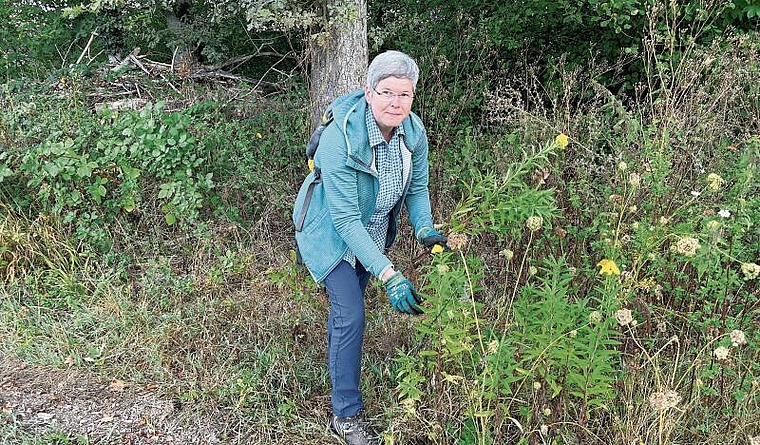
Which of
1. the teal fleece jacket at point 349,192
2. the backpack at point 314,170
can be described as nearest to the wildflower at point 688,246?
the teal fleece jacket at point 349,192

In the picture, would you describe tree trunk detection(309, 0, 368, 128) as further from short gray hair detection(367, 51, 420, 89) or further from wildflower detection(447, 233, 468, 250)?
wildflower detection(447, 233, 468, 250)

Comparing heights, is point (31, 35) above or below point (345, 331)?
above

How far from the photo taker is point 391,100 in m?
2.52

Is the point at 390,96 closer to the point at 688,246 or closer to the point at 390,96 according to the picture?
the point at 390,96

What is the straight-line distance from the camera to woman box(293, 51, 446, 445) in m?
2.51

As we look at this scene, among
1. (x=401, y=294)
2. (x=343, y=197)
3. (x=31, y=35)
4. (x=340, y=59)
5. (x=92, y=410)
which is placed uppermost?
(x=340, y=59)

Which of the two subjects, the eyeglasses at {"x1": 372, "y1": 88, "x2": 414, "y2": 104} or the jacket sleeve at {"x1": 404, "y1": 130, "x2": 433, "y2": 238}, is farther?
the jacket sleeve at {"x1": 404, "y1": 130, "x2": 433, "y2": 238}

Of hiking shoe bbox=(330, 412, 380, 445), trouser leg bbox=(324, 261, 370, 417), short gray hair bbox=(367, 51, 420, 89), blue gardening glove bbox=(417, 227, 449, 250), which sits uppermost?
short gray hair bbox=(367, 51, 420, 89)

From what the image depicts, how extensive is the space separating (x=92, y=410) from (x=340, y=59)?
2.52 metres

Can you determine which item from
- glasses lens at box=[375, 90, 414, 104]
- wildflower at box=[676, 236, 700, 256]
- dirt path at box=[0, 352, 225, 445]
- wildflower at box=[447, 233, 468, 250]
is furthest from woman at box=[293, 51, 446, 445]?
wildflower at box=[676, 236, 700, 256]

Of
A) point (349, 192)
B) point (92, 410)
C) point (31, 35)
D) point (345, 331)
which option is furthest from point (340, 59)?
point (31, 35)

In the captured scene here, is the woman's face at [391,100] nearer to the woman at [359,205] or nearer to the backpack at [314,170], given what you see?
the woman at [359,205]

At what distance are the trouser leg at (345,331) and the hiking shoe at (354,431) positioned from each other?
0.15ft

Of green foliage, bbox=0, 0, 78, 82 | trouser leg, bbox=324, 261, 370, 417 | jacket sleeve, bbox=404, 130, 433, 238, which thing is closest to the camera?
trouser leg, bbox=324, 261, 370, 417
